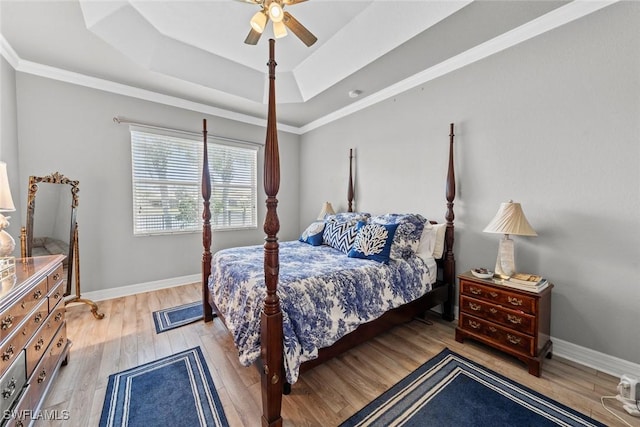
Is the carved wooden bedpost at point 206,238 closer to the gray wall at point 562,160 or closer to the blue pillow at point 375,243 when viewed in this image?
the blue pillow at point 375,243

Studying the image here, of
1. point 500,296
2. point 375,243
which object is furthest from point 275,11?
point 500,296

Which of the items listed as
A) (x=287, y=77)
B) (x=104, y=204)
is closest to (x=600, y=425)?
(x=287, y=77)

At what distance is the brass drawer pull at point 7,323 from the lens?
1.13 m

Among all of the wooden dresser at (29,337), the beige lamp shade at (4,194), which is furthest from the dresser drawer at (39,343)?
the beige lamp shade at (4,194)

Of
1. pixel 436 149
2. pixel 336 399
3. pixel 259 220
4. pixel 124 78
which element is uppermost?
pixel 124 78

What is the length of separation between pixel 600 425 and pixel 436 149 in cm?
240

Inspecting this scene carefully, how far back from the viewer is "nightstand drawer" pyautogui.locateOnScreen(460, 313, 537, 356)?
185 centimetres

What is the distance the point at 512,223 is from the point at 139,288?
4316 millimetres

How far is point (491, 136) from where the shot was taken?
241cm

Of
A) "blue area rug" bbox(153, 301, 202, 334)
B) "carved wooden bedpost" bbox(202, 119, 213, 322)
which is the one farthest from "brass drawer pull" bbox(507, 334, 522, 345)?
"blue area rug" bbox(153, 301, 202, 334)

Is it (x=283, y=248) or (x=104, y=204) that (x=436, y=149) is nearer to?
(x=283, y=248)

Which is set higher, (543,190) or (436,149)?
(436,149)

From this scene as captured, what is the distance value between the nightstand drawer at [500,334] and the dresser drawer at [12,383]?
9.44ft

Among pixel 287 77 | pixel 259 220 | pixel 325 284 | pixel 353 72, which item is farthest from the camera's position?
pixel 259 220
